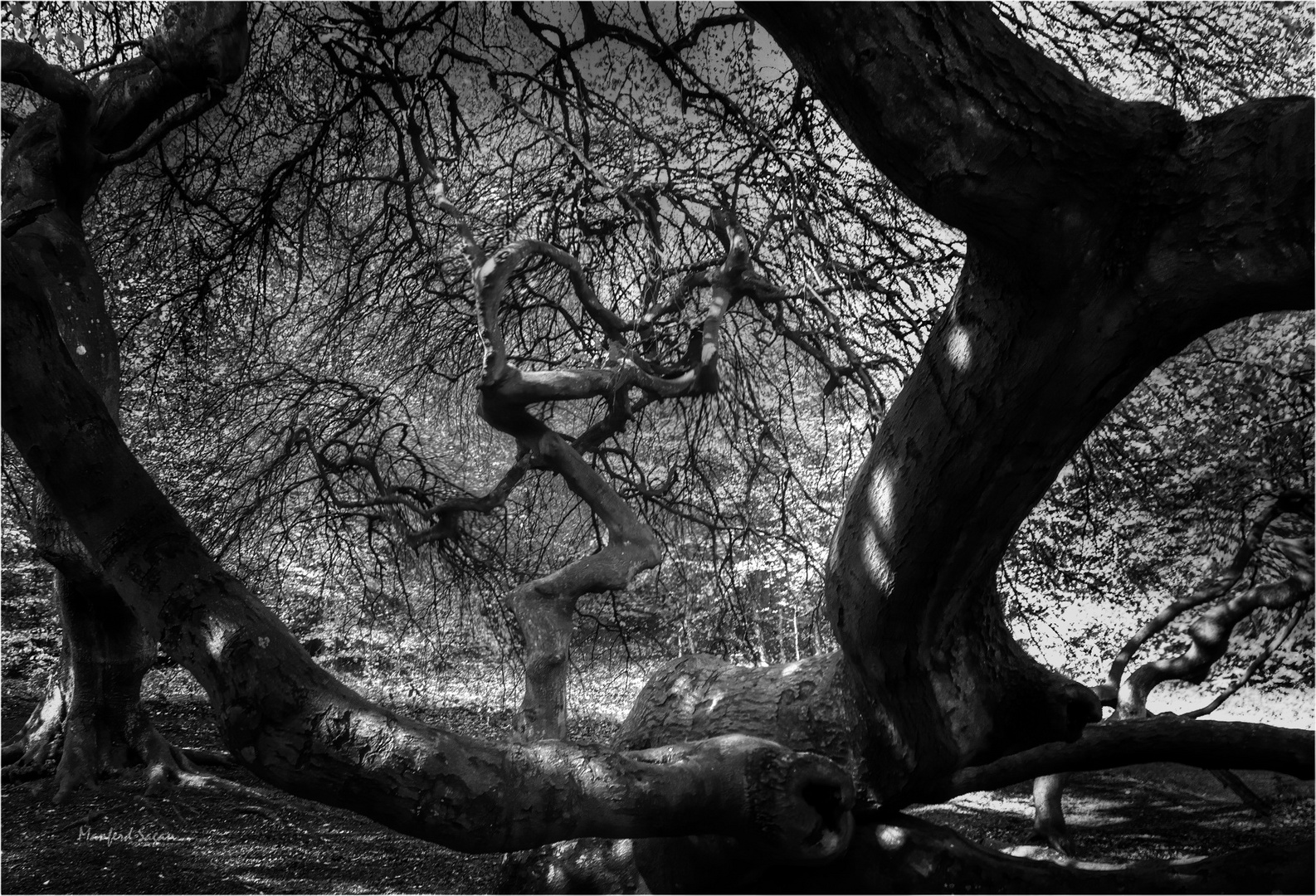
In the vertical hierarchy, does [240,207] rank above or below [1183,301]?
above

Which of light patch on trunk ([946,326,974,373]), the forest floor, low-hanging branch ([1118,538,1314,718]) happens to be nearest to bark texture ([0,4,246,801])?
the forest floor

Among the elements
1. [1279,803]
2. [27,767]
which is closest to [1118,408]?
[1279,803]

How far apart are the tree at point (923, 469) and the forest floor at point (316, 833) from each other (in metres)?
2.83

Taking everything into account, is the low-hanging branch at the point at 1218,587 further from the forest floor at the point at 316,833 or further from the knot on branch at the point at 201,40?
the knot on branch at the point at 201,40

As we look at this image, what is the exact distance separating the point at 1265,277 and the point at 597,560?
312cm

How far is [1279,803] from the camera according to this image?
650 cm

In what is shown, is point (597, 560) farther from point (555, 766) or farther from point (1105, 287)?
point (1105, 287)

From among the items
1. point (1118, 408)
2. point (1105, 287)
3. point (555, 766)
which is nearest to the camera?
point (1105, 287)

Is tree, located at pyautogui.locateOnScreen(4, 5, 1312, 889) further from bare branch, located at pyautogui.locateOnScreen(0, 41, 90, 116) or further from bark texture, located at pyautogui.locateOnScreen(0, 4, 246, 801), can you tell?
bare branch, located at pyautogui.locateOnScreen(0, 41, 90, 116)

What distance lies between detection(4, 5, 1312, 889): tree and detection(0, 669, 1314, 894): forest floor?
111 inches

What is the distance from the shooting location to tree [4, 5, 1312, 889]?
1954 mm

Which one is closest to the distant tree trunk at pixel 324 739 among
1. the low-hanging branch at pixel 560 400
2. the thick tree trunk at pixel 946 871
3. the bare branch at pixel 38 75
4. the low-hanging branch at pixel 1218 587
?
the thick tree trunk at pixel 946 871

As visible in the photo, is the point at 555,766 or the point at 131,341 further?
the point at 131,341

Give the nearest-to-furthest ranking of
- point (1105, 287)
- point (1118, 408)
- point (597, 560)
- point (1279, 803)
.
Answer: point (1105, 287) → point (597, 560) → point (1118, 408) → point (1279, 803)
